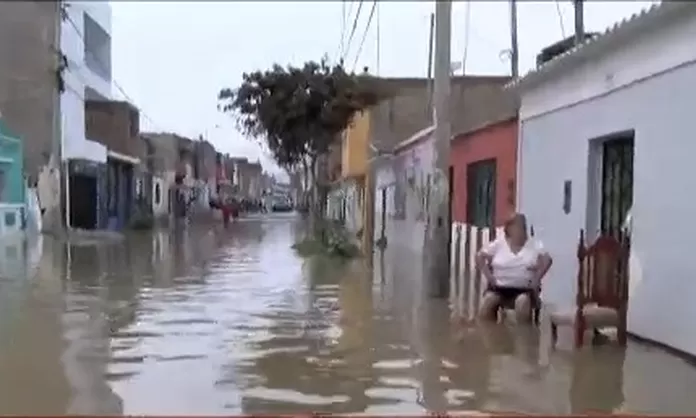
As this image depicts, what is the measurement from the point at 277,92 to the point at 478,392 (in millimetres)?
21715

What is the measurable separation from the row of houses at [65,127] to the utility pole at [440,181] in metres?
9.53

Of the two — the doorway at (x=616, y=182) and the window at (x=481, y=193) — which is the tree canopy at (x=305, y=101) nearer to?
the window at (x=481, y=193)

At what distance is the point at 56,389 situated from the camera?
7012 mm

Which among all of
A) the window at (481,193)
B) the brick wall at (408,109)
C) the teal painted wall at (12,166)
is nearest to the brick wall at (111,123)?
the teal painted wall at (12,166)

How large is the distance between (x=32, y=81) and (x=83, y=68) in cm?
899

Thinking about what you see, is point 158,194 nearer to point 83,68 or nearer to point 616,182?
point 83,68

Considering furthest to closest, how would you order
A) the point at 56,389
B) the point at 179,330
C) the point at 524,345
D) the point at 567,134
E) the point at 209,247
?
the point at 209,247, the point at 567,134, the point at 179,330, the point at 524,345, the point at 56,389

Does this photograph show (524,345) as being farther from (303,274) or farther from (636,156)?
(303,274)

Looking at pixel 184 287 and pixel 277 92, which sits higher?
pixel 277 92

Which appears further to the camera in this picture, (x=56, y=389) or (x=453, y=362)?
(x=453, y=362)

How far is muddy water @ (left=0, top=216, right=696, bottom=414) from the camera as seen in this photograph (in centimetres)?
670

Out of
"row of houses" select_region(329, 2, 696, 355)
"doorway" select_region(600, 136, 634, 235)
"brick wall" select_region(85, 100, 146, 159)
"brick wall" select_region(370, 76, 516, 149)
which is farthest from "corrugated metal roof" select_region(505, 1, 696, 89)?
"brick wall" select_region(85, 100, 146, 159)

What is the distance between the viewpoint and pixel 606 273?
8969 millimetres

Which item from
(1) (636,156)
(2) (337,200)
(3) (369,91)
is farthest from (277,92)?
(2) (337,200)
